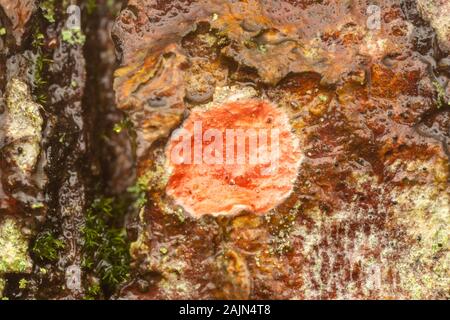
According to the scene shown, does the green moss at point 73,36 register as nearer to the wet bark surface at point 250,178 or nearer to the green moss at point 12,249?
the wet bark surface at point 250,178

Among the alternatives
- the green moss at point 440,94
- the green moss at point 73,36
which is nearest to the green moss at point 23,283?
the green moss at point 73,36

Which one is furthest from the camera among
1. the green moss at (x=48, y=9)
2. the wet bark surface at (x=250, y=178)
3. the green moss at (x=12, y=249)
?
the green moss at (x=48, y=9)

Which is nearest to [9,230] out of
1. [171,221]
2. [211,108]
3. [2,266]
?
[2,266]

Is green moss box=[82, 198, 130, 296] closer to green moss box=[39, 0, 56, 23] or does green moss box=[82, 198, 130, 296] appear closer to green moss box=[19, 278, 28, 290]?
Answer: green moss box=[19, 278, 28, 290]

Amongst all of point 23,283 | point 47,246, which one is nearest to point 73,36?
point 47,246

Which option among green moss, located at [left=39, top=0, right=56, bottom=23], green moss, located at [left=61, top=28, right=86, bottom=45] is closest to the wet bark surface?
green moss, located at [left=39, top=0, right=56, bottom=23]

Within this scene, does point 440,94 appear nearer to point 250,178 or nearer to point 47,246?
point 250,178
